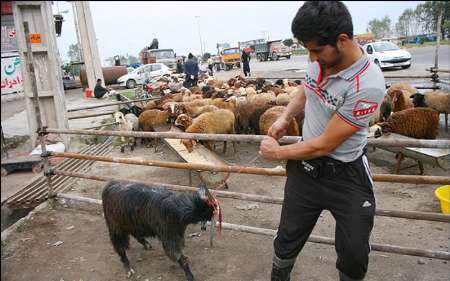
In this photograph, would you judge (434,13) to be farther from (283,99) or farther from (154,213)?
(154,213)

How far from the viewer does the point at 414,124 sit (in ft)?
21.7

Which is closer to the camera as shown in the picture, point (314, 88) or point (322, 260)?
point (314, 88)

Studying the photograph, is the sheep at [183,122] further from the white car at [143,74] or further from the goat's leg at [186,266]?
the white car at [143,74]

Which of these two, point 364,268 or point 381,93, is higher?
point 381,93

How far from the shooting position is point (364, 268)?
2166 mm

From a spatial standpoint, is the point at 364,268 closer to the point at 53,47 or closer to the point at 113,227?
the point at 113,227

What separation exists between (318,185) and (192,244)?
224cm

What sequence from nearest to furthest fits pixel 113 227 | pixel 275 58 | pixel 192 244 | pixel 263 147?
1. pixel 263 147
2. pixel 113 227
3. pixel 192 244
4. pixel 275 58

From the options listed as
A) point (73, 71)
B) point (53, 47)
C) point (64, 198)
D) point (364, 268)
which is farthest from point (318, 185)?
point (73, 71)

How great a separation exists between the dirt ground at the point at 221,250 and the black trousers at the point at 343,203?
4.31ft

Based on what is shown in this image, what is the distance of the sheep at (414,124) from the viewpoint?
6.64 meters

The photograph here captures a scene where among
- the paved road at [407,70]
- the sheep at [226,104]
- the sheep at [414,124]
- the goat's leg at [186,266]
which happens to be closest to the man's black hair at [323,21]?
the goat's leg at [186,266]

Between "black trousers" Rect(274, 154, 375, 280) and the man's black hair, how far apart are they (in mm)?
673

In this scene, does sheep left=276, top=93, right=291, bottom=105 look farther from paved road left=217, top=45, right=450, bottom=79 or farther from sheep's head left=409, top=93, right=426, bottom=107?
paved road left=217, top=45, right=450, bottom=79
